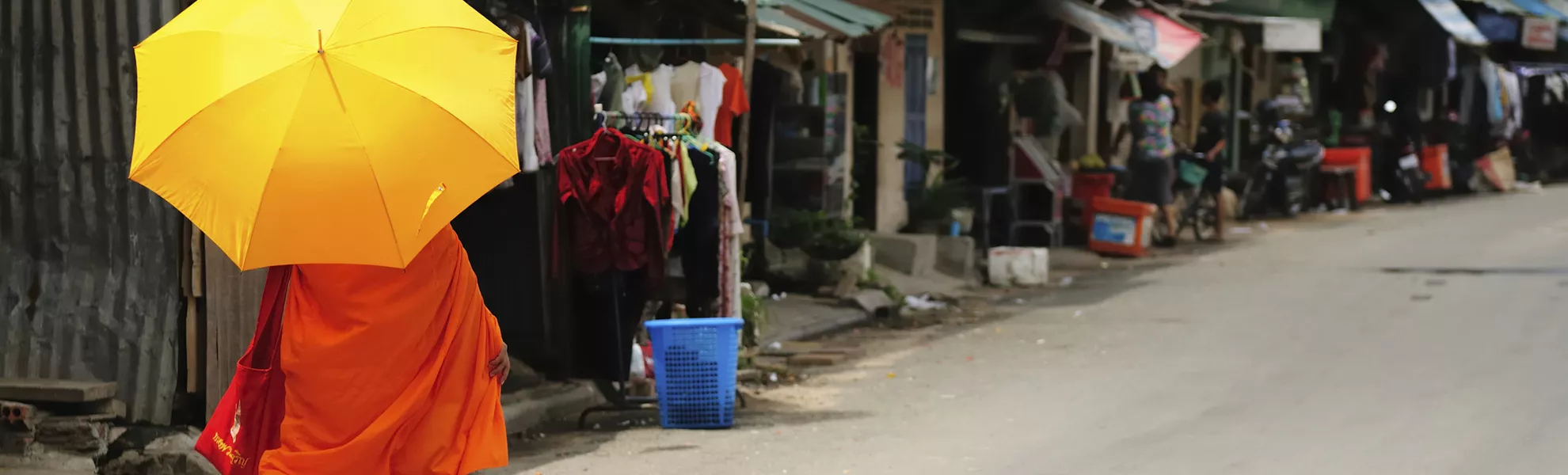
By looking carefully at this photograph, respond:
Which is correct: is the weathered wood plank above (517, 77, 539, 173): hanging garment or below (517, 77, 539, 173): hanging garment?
below

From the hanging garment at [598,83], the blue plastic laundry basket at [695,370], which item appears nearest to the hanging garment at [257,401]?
the blue plastic laundry basket at [695,370]

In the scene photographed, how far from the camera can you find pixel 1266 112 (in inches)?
960

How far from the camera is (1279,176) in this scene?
2483cm

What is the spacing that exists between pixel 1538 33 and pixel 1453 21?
4.21m

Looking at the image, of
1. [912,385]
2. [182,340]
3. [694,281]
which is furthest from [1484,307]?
[182,340]

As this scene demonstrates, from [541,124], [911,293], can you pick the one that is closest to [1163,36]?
[911,293]

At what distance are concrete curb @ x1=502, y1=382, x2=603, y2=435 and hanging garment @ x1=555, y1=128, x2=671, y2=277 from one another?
0.67 meters

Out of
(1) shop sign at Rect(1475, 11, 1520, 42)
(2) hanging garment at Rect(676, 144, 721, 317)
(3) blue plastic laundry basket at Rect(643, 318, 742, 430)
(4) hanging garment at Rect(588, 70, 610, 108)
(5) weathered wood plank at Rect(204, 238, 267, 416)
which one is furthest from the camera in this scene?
(1) shop sign at Rect(1475, 11, 1520, 42)

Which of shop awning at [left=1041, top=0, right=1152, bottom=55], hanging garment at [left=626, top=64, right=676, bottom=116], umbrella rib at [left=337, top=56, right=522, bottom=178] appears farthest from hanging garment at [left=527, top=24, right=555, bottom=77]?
shop awning at [left=1041, top=0, right=1152, bottom=55]

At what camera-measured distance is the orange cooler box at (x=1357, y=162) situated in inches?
1064

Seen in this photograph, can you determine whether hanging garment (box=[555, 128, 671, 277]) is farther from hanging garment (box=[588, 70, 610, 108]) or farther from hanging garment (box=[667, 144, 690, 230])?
hanging garment (box=[588, 70, 610, 108])

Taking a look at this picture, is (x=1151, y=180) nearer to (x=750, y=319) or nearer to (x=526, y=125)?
(x=750, y=319)

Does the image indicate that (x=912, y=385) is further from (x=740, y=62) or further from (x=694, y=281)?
(x=740, y=62)

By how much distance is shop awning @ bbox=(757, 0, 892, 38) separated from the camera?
37.8ft
